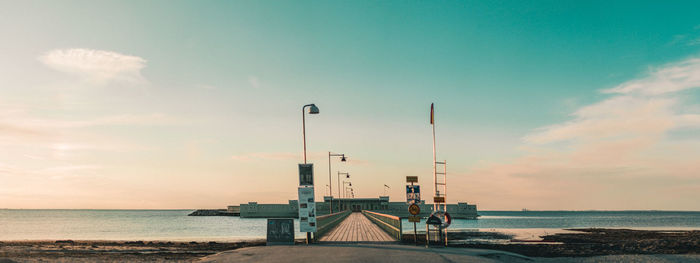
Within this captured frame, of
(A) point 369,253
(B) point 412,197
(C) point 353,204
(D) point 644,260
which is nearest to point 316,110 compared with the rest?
(B) point 412,197

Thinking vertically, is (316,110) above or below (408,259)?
above

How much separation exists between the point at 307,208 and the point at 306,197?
1.71ft

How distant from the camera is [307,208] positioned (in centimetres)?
2341

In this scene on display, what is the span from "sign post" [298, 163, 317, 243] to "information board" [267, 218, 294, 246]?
0.82 metres

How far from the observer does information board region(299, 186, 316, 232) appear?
917 inches

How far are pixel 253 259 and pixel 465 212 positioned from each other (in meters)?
138

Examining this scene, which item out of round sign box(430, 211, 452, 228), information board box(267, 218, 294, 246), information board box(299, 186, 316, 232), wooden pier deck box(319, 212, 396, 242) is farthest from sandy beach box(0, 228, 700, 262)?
information board box(299, 186, 316, 232)

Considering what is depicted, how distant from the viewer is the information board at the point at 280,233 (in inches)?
893

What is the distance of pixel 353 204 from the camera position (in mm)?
142125

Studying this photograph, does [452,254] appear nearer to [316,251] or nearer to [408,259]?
[408,259]

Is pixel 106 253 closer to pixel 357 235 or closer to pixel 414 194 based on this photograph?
pixel 357 235

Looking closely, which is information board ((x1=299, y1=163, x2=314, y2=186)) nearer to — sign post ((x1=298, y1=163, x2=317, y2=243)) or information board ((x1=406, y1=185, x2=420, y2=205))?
sign post ((x1=298, y1=163, x2=317, y2=243))

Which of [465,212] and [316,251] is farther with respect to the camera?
[465,212]

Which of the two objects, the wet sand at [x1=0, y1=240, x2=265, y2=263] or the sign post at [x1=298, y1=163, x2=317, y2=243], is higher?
the sign post at [x1=298, y1=163, x2=317, y2=243]
